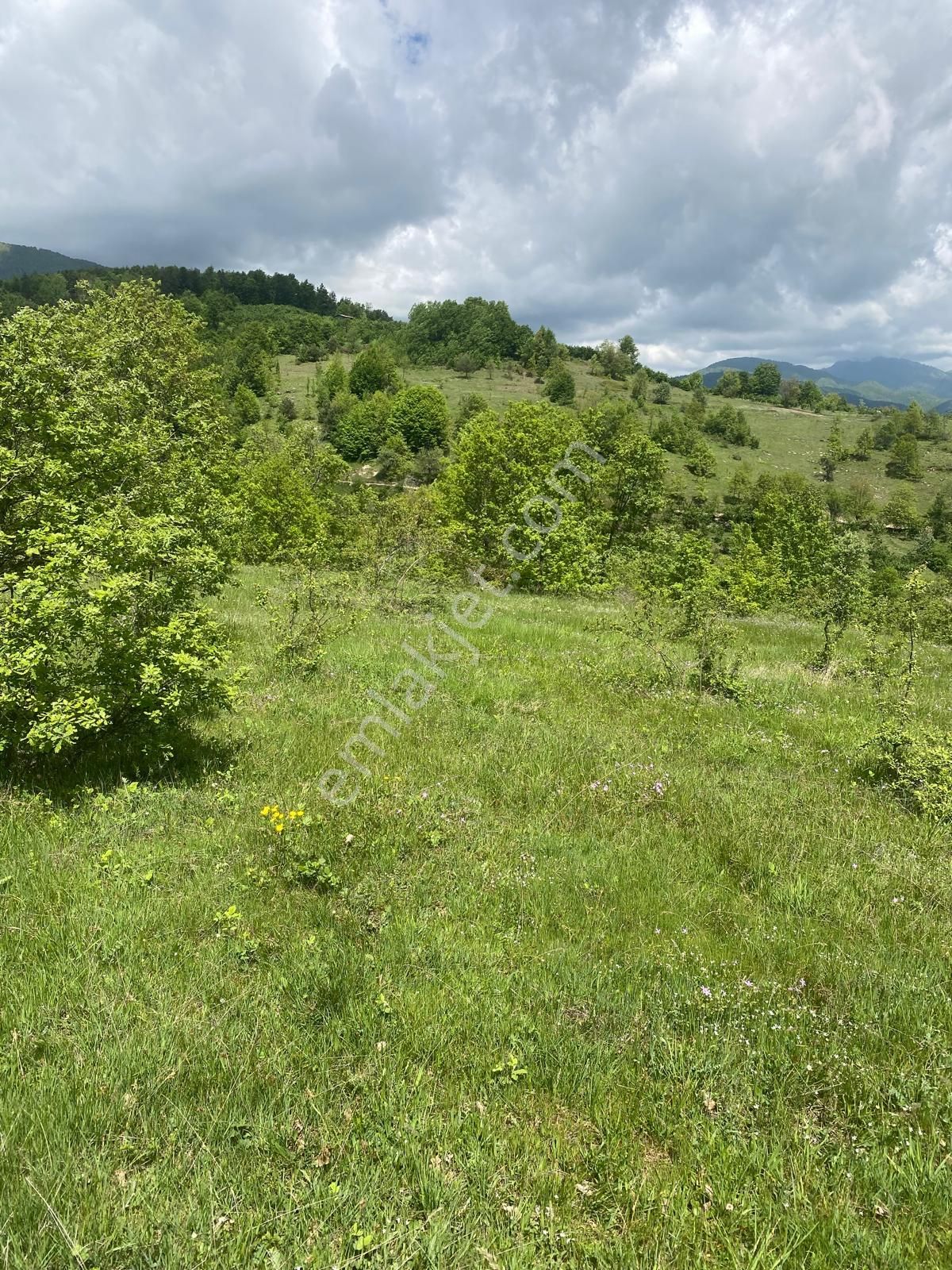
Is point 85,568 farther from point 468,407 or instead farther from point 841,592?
point 468,407

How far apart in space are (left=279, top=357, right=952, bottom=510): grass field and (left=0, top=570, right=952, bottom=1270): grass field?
321 ft

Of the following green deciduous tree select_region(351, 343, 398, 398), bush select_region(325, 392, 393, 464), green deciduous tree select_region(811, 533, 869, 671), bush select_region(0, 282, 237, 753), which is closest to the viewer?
bush select_region(0, 282, 237, 753)

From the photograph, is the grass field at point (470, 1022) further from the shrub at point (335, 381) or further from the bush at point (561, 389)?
the bush at point (561, 389)

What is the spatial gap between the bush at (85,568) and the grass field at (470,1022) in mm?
912

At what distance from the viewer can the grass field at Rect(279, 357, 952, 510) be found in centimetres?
10862

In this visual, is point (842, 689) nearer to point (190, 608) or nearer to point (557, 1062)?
point (557, 1062)

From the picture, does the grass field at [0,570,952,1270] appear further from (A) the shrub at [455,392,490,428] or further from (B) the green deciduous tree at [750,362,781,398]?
(B) the green deciduous tree at [750,362,781,398]

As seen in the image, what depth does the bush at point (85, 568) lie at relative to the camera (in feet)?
18.5

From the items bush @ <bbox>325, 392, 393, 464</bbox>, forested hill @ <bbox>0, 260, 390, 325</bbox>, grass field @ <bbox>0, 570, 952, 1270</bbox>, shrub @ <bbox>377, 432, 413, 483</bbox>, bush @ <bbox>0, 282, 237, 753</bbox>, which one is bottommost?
grass field @ <bbox>0, 570, 952, 1270</bbox>

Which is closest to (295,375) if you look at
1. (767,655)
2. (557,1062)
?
(767,655)

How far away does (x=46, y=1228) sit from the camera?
2549mm

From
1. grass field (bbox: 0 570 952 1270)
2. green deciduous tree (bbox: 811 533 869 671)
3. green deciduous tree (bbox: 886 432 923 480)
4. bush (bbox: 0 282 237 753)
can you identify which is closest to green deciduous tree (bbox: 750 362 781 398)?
green deciduous tree (bbox: 886 432 923 480)

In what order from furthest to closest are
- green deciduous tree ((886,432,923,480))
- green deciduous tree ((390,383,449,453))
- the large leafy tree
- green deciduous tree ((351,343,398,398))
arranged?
green deciduous tree ((351,343,398,398))
green deciduous tree ((886,432,923,480))
green deciduous tree ((390,383,449,453))
the large leafy tree

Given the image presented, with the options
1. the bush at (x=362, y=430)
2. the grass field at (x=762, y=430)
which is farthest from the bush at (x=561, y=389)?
the bush at (x=362, y=430)
